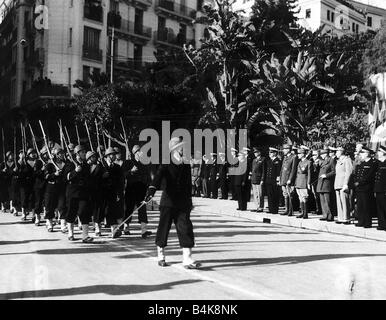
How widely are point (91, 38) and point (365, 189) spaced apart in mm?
32045

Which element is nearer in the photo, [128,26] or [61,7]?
[61,7]

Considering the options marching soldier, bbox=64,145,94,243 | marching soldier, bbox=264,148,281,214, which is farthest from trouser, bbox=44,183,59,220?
marching soldier, bbox=264,148,281,214

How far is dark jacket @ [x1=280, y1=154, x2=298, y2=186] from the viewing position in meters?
15.3

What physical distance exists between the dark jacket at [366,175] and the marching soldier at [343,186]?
0.65 m

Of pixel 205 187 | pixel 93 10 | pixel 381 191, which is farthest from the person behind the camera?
pixel 93 10

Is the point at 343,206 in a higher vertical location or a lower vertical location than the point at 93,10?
lower

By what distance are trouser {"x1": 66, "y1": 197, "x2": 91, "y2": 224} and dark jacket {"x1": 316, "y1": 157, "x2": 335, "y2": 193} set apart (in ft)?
21.8

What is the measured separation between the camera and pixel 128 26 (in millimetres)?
44031

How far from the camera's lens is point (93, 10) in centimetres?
4084

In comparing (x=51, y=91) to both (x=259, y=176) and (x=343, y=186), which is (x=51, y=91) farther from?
(x=343, y=186)

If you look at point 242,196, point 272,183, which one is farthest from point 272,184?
point 242,196

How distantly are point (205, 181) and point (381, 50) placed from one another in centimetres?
1241

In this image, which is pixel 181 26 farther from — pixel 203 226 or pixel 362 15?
→ pixel 203 226
